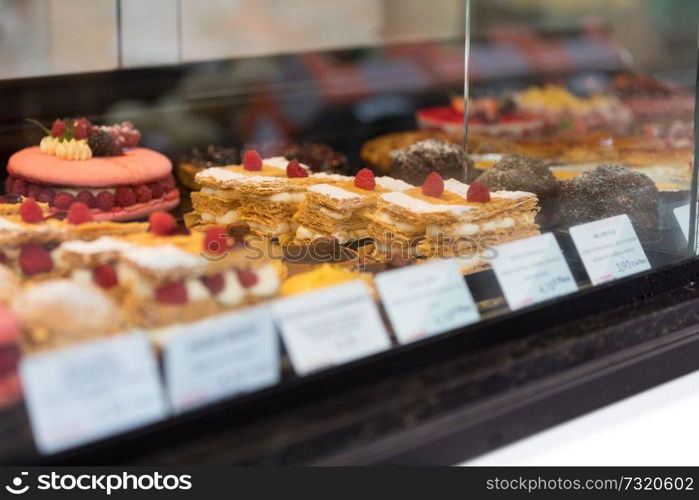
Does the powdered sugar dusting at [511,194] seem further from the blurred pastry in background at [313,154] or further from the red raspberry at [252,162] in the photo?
the blurred pastry in background at [313,154]

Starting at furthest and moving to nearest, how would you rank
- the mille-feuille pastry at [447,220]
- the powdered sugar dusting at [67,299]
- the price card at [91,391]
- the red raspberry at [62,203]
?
the mille-feuille pastry at [447,220] → the red raspberry at [62,203] → the powdered sugar dusting at [67,299] → the price card at [91,391]

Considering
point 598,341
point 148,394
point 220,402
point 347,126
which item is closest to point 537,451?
point 598,341

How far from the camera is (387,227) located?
99.7 inches

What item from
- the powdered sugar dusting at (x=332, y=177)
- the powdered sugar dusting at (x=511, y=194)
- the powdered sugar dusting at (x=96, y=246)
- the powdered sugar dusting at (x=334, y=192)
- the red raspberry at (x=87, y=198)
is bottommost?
the red raspberry at (x=87, y=198)

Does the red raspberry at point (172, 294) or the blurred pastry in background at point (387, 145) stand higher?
the red raspberry at point (172, 294)

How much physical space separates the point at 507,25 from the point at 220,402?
4.60 metres

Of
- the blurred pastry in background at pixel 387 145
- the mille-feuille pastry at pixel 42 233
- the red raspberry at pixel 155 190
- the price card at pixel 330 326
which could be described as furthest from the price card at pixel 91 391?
the blurred pastry in background at pixel 387 145

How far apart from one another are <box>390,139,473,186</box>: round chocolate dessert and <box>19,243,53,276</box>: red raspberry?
4.67 feet

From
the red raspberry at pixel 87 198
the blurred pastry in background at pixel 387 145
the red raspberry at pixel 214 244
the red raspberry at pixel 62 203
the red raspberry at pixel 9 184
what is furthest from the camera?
the blurred pastry in background at pixel 387 145

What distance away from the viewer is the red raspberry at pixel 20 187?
2.89 meters

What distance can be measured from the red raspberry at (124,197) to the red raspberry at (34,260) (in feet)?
1.94

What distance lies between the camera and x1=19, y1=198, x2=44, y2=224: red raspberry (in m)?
2.16

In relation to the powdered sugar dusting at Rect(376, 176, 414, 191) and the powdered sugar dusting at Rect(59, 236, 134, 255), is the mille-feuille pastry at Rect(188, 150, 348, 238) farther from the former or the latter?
the powdered sugar dusting at Rect(59, 236, 134, 255)

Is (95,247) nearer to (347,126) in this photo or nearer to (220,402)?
(220,402)
